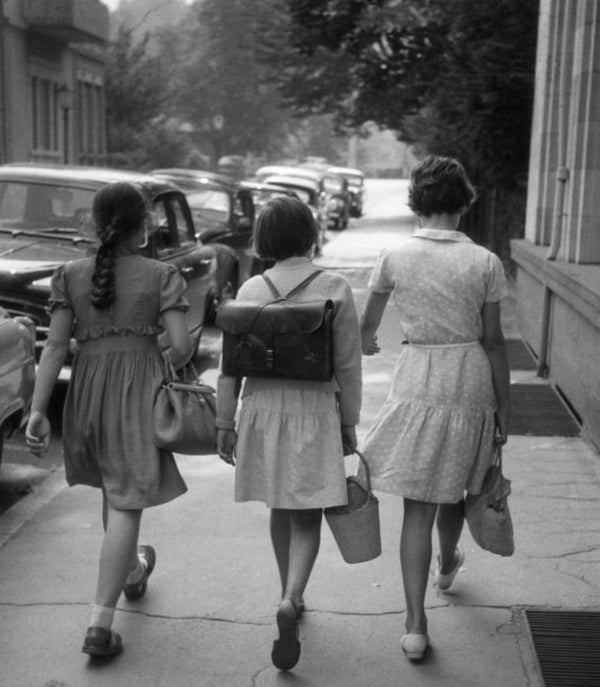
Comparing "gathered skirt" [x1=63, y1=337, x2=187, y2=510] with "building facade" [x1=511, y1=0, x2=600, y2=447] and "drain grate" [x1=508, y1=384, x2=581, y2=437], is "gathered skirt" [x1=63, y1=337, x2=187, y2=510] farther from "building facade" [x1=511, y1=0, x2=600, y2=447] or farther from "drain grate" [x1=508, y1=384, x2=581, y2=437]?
"drain grate" [x1=508, y1=384, x2=581, y2=437]

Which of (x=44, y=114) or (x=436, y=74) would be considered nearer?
(x=436, y=74)

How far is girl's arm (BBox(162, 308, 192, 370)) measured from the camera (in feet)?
13.8

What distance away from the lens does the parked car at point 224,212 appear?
1466 cm

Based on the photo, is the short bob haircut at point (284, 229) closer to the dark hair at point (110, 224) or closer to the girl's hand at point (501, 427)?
the dark hair at point (110, 224)

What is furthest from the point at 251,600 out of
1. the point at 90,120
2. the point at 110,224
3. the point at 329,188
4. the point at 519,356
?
the point at 329,188

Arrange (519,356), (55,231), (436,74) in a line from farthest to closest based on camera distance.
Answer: (436,74)
(519,356)
(55,231)

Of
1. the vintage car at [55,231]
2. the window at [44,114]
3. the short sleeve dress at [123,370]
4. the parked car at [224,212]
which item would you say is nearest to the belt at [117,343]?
the short sleeve dress at [123,370]

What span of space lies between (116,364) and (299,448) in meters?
0.71

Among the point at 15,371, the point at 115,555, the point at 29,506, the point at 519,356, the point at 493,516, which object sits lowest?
the point at 519,356

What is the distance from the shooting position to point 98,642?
413 centimetres

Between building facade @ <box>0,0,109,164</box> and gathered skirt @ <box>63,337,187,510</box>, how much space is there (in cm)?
2085

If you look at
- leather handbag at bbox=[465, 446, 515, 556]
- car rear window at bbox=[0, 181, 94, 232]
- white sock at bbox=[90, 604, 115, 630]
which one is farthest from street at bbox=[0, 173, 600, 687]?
car rear window at bbox=[0, 181, 94, 232]

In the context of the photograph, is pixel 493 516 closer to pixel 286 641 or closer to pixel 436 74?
pixel 286 641

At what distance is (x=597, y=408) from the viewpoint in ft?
24.4
